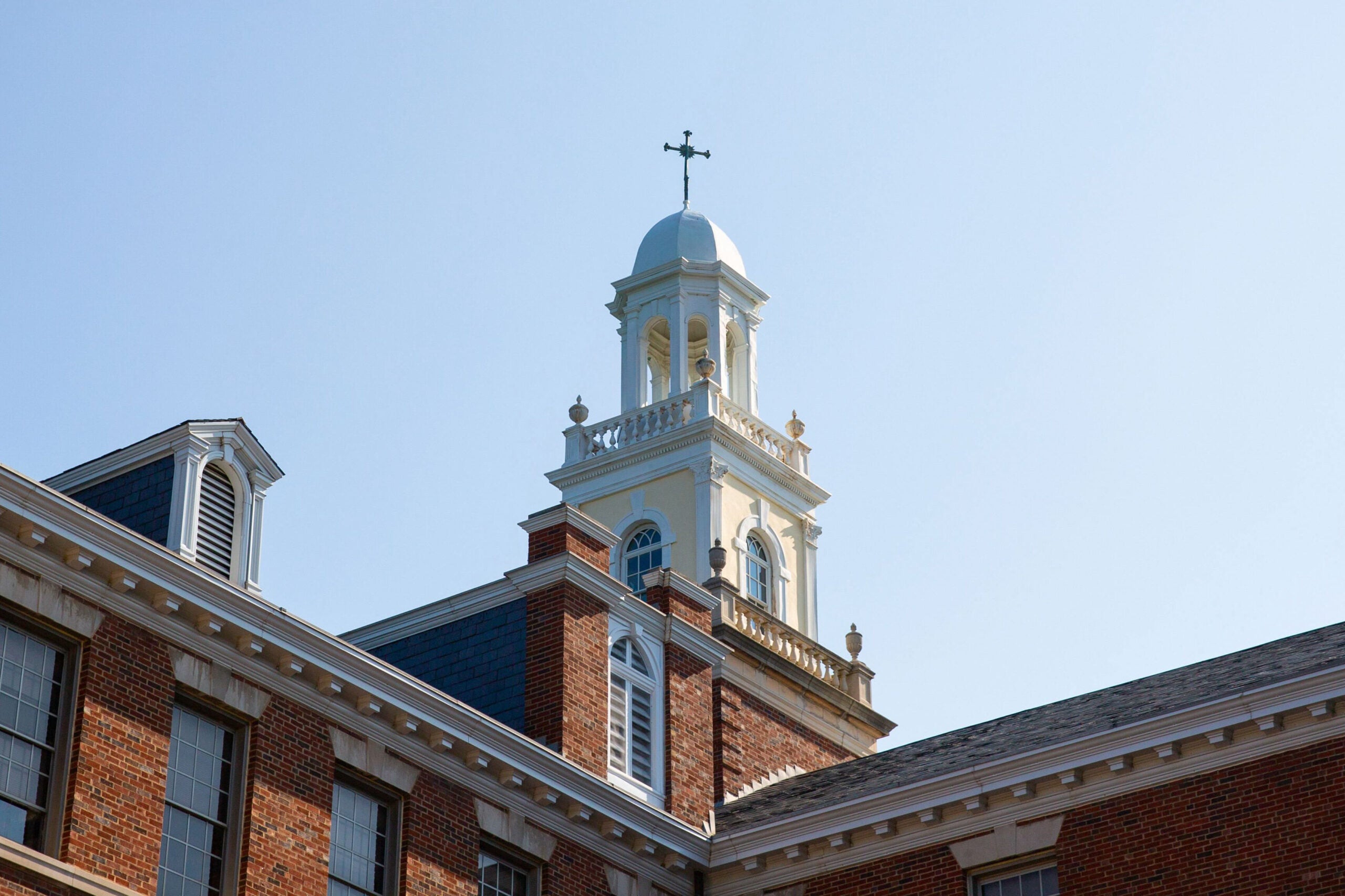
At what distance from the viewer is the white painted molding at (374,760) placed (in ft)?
71.7

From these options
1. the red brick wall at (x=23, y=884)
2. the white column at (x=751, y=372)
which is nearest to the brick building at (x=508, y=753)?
the red brick wall at (x=23, y=884)

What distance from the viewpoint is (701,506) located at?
4172cm

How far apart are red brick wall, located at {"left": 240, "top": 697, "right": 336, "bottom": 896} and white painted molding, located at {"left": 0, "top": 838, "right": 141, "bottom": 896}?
1.89m

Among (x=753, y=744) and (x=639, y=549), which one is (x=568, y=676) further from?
(x=639, y=549)

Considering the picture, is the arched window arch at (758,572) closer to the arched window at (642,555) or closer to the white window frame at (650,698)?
the arched window at (642,555)

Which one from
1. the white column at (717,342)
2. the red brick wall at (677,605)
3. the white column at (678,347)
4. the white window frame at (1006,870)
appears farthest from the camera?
the white column at (717,342)

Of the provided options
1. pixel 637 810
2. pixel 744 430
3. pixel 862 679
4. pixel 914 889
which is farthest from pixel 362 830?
pixel 744 430

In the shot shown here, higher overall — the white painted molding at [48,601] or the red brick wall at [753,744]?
the red brick wall at [753,744]

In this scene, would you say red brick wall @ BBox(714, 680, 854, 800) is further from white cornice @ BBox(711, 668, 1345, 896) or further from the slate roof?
white cornice @ BBox(711, 668, 1345, 896)

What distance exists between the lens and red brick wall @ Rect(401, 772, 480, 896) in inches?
874

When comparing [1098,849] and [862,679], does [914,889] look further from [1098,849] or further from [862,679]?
[862,679]

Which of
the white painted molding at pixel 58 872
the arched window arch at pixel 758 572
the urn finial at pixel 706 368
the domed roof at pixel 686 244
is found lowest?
the white painted molding at pixel 58 872

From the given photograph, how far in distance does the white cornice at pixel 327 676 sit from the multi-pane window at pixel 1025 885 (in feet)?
12.9

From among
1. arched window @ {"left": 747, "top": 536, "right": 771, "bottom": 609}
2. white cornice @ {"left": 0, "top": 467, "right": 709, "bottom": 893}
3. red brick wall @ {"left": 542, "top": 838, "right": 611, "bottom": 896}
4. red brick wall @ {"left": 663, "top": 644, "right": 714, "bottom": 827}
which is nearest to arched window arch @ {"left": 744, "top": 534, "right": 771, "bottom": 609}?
arched window @ {"left": 747, "top": 536, "right": 771, "bottom": 609}
